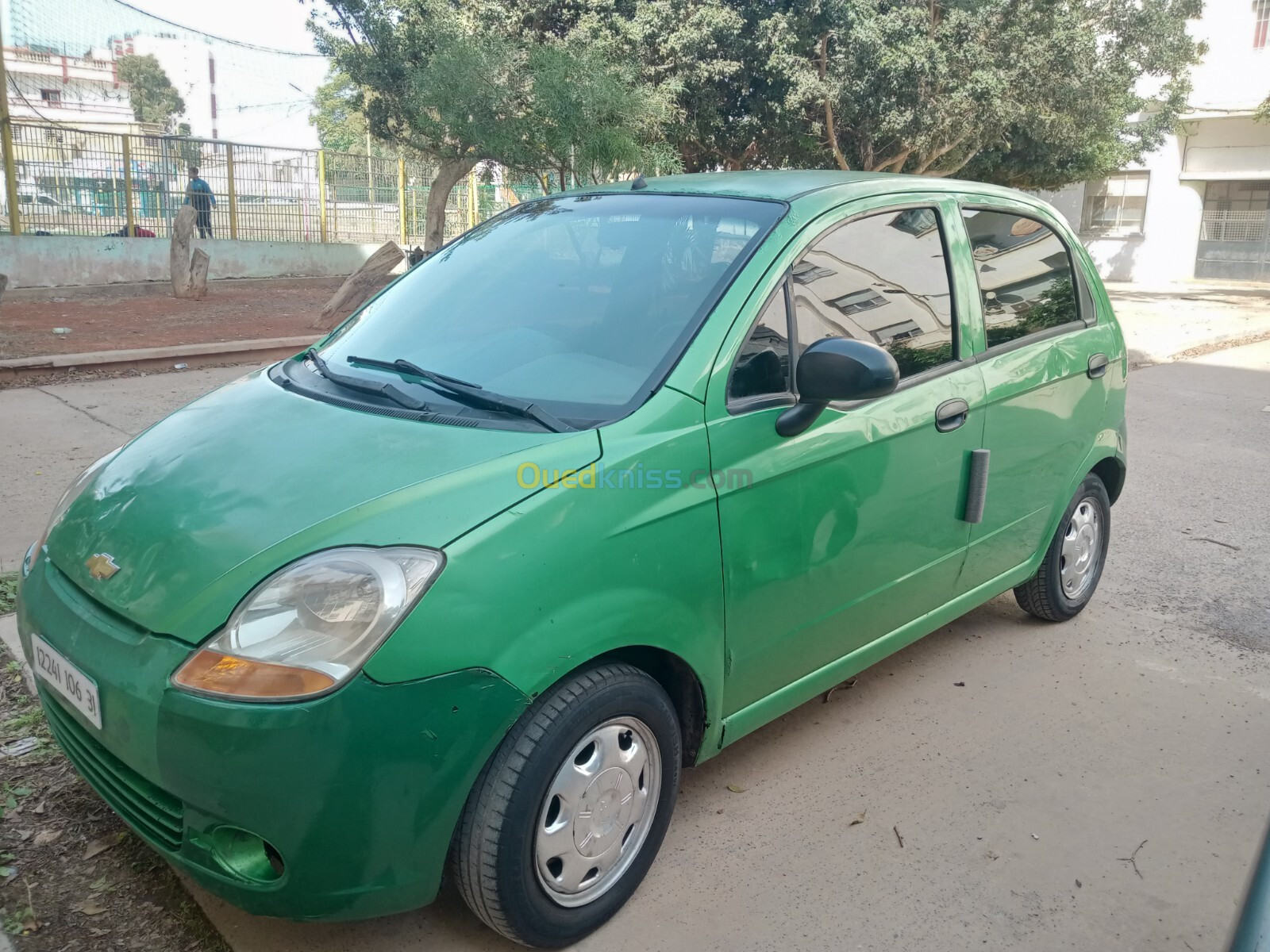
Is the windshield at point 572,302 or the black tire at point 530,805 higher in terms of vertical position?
the windshield at point 572,302

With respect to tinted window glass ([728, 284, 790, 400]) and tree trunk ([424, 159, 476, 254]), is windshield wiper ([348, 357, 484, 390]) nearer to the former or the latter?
tinted window glass ([728, 284, 790, 400])

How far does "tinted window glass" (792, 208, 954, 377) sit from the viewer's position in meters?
2.93

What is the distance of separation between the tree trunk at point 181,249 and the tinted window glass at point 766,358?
1406cm

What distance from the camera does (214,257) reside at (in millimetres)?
17891

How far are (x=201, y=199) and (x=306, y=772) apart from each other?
1757 centimetres

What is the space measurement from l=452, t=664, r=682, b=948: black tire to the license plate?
0.81 m

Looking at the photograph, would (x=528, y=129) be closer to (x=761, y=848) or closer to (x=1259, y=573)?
(x=1259, y=573)

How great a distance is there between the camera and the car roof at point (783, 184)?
123 inches

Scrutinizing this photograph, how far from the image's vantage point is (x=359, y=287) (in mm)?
12445

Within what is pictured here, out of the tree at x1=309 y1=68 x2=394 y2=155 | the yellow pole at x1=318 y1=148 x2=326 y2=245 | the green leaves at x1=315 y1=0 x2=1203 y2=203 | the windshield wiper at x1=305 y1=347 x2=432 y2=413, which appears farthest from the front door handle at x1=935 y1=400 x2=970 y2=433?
the tree at x1=309 y1=68 x2=394 y2=155

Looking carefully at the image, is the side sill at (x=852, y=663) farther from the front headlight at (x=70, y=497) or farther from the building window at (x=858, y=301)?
the front headlight at (x=70, y=497)

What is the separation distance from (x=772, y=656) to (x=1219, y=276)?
100 ft

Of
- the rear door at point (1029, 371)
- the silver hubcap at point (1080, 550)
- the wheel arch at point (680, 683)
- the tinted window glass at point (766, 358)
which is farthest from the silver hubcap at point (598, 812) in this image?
the silver hubcap at point (1080, 550)

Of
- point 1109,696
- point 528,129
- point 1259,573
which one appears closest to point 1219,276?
point 528,129
